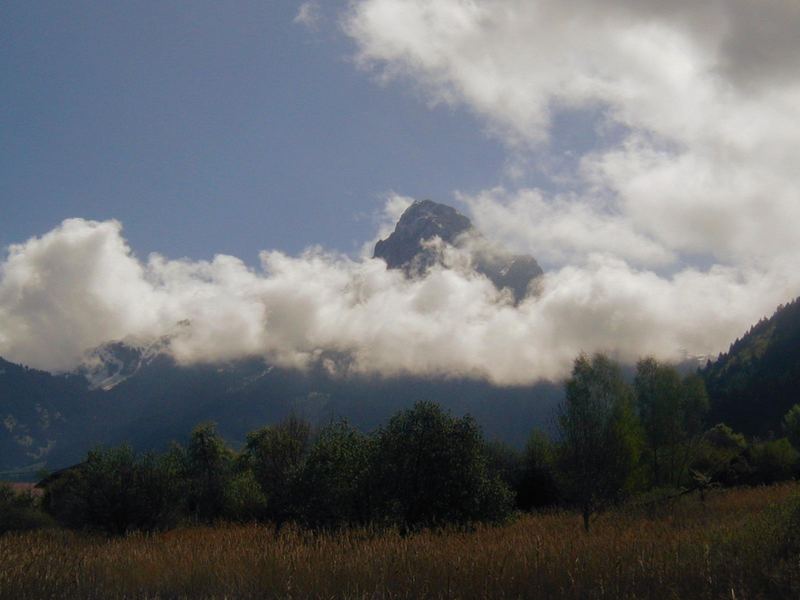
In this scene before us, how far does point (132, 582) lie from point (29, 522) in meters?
19.7

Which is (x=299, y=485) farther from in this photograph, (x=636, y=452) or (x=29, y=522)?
(x=636, y=452)

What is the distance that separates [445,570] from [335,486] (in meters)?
10.6

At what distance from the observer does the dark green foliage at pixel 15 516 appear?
23284mm

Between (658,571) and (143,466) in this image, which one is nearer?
(658,571)

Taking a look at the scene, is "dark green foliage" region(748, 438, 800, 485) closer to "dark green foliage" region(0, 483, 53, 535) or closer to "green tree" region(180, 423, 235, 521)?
"green tree" region(180, 423, 235, 521)

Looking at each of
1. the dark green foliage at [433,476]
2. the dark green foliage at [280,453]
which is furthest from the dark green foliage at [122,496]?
the dark green foliage at [433,476]

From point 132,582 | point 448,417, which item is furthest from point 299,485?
point 132,582

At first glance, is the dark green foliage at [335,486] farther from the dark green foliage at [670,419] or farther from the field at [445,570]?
the dark green foliage at [670,419]

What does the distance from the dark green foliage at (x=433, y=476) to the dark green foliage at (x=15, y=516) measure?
1418 cm

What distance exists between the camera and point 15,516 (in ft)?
79.1

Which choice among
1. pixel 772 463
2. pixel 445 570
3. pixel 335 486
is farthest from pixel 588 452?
pixel 772 463

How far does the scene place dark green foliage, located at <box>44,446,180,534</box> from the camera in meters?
22.5

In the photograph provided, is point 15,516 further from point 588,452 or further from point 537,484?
point 537,484

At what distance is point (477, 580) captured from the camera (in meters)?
8.43
